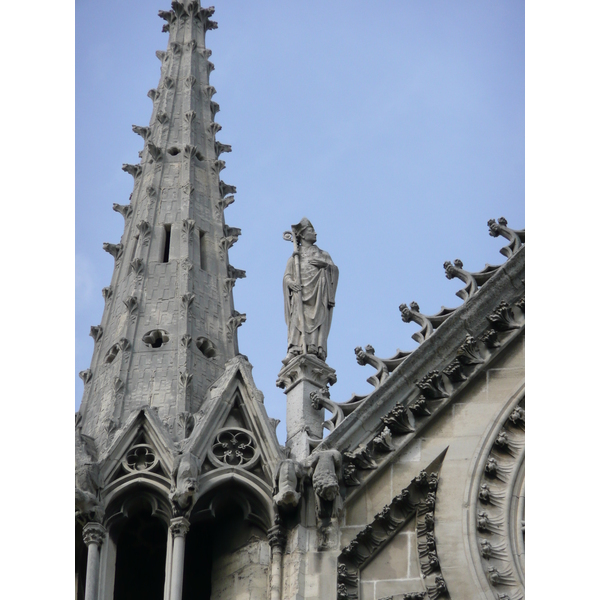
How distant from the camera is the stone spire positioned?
68.3 ft

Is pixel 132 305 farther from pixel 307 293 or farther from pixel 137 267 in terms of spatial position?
pixel 307 293

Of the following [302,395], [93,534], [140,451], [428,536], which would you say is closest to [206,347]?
[302,395]

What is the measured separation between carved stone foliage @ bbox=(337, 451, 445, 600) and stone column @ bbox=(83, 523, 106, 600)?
2650 mm

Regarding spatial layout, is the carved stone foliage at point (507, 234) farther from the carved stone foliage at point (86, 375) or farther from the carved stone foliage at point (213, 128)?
the carved stone foliage at point (213, 128)

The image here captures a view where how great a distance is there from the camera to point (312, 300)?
20.0m

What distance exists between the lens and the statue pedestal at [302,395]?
18.5m

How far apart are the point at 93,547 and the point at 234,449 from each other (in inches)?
78.0

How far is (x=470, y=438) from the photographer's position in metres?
18.3

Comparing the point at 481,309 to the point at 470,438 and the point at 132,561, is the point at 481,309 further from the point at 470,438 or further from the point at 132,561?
the point at 132,561

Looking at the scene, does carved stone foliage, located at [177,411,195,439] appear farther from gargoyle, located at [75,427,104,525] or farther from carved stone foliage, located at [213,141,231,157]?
carved stone foliage, located at [213,141,231,157]

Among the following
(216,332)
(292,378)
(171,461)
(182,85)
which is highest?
(182,85)

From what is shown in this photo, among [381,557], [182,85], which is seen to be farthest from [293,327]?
[182,85]

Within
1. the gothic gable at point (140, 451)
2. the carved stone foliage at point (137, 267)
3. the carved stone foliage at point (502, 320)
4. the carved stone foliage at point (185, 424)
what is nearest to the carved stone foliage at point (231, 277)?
the carved stone foliage at point (137, 267)

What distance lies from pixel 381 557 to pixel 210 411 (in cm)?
277
